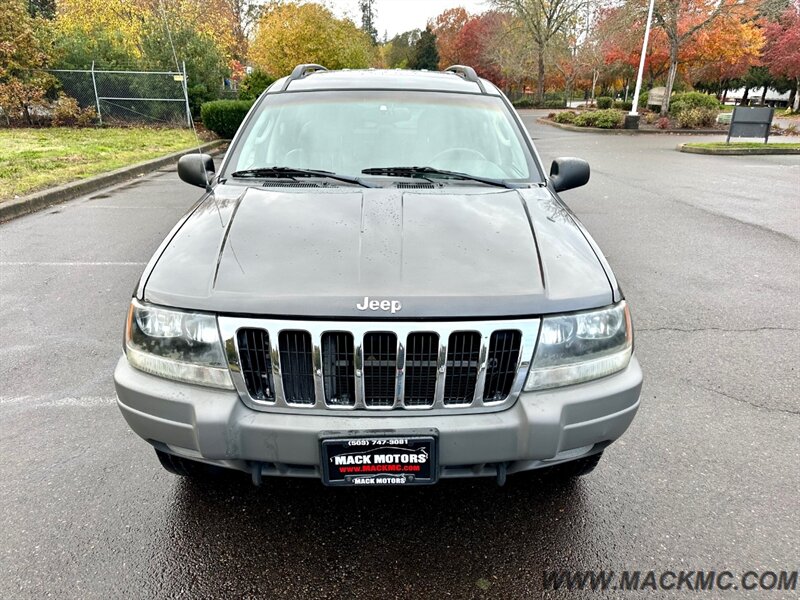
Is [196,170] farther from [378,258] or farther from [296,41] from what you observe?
[296,41]

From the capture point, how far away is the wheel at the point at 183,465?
7.42 feet

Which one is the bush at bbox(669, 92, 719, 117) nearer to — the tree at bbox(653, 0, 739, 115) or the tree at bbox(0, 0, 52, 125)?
the tree at bbox(653, 0, 739, 115)

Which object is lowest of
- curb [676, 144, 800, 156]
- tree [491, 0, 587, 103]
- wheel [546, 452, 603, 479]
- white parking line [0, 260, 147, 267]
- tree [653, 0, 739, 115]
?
white parking line [0, 260, 147, 267]

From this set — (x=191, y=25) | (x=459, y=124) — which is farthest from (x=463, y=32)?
(x=459, y=124)

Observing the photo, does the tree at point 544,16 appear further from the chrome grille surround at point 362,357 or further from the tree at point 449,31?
the chrome grille surround at point 362,357

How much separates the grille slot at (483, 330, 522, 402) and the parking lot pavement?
730 millimetres

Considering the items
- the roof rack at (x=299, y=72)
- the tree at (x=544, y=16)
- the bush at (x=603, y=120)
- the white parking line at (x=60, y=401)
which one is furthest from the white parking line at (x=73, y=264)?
the tree at (x=544, y=16)

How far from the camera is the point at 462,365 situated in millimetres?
1946

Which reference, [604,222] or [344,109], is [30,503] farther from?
[604,222]

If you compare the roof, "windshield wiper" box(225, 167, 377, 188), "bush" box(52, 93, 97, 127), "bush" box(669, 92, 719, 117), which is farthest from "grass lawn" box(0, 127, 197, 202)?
"bush" box(669, 92, 719, 117)

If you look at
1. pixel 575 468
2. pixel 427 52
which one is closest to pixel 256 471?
pixel 575 468

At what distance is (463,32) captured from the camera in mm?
61156

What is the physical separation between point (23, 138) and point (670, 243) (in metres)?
16.3

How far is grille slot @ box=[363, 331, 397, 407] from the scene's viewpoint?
1.91 meters
